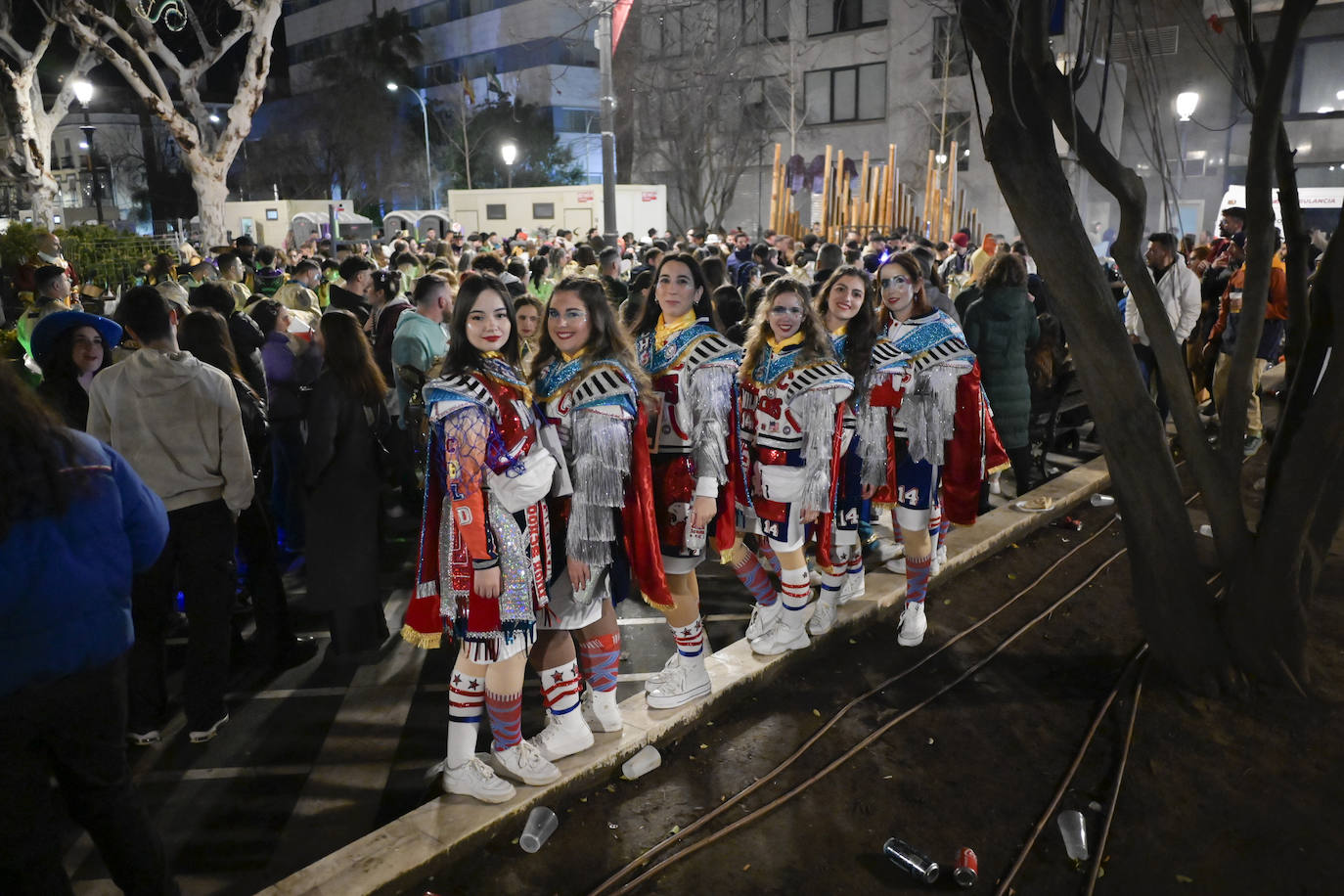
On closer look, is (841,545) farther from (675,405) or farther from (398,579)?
(398,579)

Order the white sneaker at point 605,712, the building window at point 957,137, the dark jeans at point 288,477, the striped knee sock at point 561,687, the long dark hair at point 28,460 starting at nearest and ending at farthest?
the long dark hair at point 28,460
the striped knee sock at point 561,687
the white sneaker at point 605,712
the dark jeans at point 288,477
the building window at point 957,137

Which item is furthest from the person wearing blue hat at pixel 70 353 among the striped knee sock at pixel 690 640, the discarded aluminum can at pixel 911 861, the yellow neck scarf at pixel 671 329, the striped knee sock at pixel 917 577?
the striped knee sock at pixel 917 577

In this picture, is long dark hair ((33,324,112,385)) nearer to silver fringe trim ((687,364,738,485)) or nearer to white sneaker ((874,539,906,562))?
silver fringe trim ((687,364,738,485))

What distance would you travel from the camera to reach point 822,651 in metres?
4.99

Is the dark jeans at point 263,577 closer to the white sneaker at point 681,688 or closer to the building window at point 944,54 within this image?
the white sneaker at point 681,688

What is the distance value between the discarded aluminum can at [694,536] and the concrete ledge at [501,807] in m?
0.75

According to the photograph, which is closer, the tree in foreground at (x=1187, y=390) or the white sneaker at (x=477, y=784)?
the white sneaker at (x=477, y=784)

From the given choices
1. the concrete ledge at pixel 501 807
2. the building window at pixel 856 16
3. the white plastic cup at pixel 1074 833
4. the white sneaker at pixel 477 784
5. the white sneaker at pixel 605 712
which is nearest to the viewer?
the concrete ledge at pixel 501 807

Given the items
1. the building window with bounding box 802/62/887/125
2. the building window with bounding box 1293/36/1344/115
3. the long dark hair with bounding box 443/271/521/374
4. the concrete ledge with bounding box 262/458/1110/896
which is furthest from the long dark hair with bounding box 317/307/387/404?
the building window with bounding box 802/62/887/125

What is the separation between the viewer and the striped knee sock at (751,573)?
452 cm

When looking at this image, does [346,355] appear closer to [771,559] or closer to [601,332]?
[601,332]

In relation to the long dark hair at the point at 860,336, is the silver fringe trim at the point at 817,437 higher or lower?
lower

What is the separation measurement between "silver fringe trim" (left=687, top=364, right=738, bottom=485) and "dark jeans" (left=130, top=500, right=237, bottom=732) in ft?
6.87

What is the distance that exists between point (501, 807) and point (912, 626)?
2.53 metres
